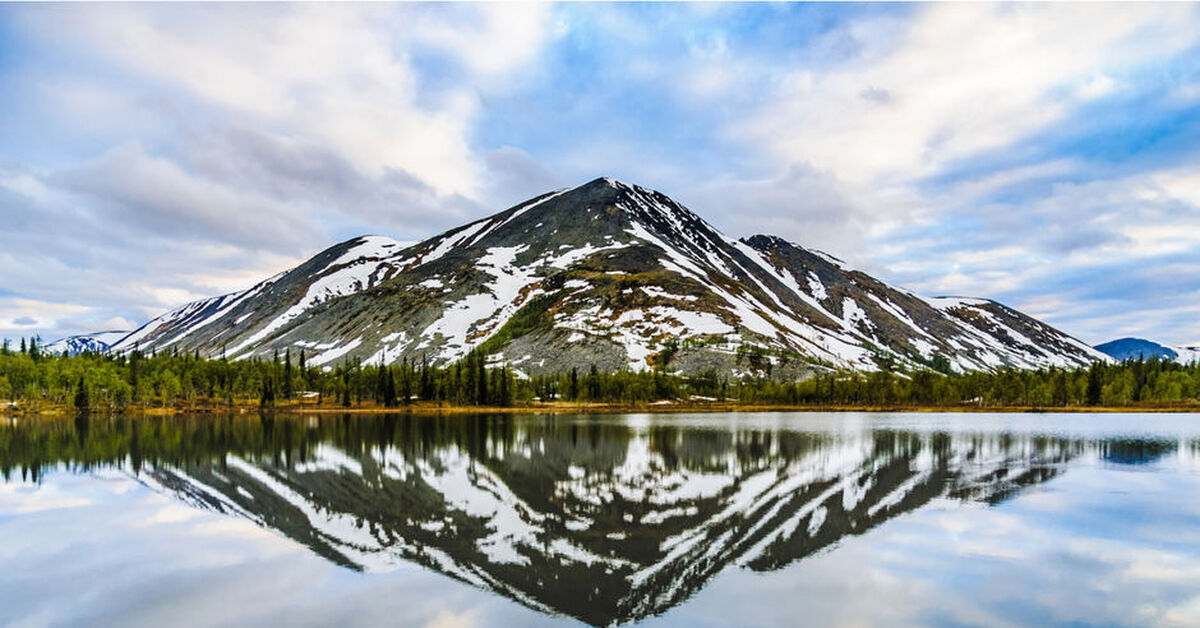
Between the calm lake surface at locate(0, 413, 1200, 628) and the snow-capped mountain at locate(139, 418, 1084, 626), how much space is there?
0.19 m

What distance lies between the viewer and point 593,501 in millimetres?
37656

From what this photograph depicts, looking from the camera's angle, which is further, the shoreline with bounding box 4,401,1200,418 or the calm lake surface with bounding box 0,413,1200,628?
the shoreline with bounding box 4,401,1200,418

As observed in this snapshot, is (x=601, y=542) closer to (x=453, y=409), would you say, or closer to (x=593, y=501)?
(x=593, y=501)

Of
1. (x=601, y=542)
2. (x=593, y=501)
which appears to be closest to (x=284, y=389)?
(x=593, y=501)

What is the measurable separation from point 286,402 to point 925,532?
600ft

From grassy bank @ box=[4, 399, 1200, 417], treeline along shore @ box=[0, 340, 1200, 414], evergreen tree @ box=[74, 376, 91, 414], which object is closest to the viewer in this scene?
evergreen tree @ box=[74, 376, 91, 414]

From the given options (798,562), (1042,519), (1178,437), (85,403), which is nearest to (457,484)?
(798,562)

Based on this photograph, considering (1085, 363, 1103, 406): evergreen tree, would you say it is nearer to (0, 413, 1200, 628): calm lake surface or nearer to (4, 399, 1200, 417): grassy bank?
(4, 399, 1200, 417): grassy bank

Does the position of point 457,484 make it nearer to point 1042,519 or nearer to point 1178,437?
point 1042,519

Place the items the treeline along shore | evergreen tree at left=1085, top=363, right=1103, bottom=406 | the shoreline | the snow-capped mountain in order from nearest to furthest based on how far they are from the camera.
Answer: the snow-capped mountain
the shoreline
the treeline along shore
evergreen tree at left=1085, top=363, right=1103, bottom=406

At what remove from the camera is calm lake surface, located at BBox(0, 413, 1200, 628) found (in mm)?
20391

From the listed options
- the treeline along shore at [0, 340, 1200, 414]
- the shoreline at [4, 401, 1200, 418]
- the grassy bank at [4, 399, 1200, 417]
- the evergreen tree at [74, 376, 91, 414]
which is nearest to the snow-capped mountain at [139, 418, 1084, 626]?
the shoreline at [4, 401, 1200, 418]

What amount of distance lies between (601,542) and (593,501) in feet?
31.8

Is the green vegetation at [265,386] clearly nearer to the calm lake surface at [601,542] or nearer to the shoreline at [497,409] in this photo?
the shoreline at [497,409]
